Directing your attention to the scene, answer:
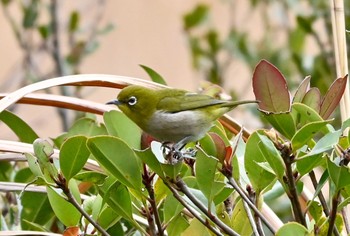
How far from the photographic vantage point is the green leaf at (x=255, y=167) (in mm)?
1135

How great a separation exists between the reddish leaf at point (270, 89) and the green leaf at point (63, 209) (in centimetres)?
33

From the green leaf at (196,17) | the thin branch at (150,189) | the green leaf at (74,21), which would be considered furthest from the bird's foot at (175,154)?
the green leaf at (196,17)

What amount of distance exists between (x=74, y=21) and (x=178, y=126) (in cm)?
188

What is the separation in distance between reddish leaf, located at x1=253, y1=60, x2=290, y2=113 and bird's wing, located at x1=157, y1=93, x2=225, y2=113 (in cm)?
37

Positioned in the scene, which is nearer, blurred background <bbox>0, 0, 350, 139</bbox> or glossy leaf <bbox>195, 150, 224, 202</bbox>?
glossy leaf <bbox>195, 150, 224, 202</bbox>

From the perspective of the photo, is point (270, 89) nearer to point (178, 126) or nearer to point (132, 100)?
point (178, 126)

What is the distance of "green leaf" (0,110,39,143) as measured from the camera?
4.87ft

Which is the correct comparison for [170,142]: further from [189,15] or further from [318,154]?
[189,15]

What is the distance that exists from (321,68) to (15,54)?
3646mm

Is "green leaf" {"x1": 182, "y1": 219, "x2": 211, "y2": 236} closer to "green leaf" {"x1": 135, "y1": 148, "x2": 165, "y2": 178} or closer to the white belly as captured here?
"green leaf" {"x1": 135, "y1": 148, "x2": 165, "y2": 178}

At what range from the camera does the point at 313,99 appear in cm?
119

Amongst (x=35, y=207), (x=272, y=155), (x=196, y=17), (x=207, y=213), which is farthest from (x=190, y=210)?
(x=196, y=17)

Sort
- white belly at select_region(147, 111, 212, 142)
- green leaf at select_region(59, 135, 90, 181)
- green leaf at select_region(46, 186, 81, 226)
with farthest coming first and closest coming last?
white belly at select_region(147, 111, 212, 142)
green leaf at select_region(46, 186, 81, 226)
green leaf at select_region(59, 135, 90, 181)

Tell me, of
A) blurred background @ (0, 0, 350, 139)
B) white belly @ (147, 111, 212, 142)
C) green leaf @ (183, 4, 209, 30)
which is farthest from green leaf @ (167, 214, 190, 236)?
green leaf @ (183, 4, 209, 30)
